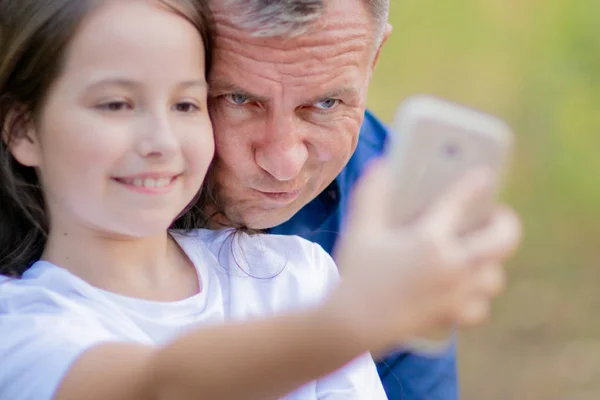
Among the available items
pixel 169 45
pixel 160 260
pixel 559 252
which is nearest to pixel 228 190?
pixel 160 260

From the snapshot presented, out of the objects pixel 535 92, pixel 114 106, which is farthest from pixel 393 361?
pixel 535 92

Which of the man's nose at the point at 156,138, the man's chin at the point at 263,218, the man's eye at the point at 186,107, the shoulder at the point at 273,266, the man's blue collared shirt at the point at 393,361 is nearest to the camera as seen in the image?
the man's nose at the point at 156,138

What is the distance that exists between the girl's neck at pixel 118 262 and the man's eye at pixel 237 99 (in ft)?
1.33

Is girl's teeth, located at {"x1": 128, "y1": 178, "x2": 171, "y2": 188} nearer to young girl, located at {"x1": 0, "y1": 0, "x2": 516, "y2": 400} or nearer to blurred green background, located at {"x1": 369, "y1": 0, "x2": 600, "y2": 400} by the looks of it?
young girl, located at {"x1": 0, "y1": 0, "x2": 516, "y2": 400}

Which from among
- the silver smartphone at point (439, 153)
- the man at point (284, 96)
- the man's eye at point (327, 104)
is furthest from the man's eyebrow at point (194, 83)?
the silver smartphone at point (439, 153)

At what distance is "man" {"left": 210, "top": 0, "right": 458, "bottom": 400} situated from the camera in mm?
2221

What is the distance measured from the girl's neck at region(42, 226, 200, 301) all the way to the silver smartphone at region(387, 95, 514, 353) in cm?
82

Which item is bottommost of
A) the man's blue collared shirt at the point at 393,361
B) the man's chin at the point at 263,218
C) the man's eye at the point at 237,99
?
the man's blue collared shirt at the point at 393,361

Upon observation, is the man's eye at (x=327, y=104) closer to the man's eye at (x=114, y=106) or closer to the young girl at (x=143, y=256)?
the young girl at (x=143, y=256)

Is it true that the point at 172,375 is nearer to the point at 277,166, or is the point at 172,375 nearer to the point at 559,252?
the point at 277,166

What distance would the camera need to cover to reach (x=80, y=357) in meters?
1.55

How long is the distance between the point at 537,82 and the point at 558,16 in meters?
0.41

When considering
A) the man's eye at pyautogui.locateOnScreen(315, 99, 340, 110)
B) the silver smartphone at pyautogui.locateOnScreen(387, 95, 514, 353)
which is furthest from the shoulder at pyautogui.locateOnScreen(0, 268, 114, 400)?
the man's eye at pyautogui.locateOnScreen(315, 99, 340, 110)

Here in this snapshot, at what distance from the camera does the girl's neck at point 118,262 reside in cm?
188
